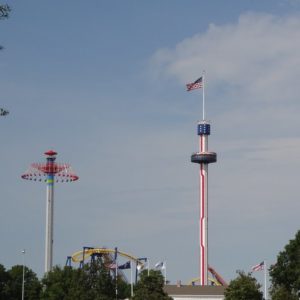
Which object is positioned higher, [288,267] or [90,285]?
[288,267]

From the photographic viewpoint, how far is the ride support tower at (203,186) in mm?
146625

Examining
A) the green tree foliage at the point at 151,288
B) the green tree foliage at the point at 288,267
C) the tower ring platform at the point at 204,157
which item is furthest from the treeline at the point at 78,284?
the tower ring platform at the point at 204,157

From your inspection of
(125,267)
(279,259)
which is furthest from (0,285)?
(279,259)

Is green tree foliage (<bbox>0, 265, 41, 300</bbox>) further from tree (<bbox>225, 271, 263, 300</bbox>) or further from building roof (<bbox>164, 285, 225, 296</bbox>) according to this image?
tree (<bbox>225, 271, 263, 300</bbox>)

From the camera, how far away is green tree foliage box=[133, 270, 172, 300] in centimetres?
7812

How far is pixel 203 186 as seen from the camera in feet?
493

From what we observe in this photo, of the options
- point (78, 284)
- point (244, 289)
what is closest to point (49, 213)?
point (78, 284)

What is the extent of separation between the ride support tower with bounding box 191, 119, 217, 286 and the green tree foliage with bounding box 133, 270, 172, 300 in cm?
6565

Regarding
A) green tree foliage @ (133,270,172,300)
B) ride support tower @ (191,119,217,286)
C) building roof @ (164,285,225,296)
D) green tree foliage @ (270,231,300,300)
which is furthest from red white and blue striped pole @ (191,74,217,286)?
green tree foliage @ (133,270,172,300)

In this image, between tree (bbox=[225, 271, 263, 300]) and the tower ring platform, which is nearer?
tree (bbox=[225, 271, 263, 300])

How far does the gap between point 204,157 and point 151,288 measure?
72.3 meters

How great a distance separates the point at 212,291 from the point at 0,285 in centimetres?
3524

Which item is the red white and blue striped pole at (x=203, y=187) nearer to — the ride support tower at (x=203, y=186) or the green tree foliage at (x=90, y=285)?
the ride support tower at (x=203, y=186)

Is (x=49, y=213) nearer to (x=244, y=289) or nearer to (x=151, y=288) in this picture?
(x=151, y=288)
